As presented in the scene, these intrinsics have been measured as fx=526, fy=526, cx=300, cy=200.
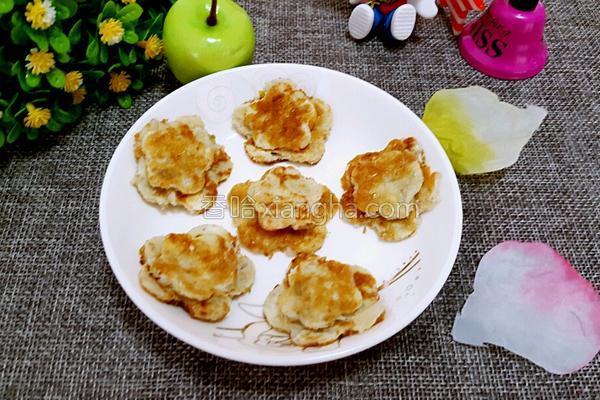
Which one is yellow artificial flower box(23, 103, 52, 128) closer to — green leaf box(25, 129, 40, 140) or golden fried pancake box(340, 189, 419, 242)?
green leaf box(25, 129, 40, 140)

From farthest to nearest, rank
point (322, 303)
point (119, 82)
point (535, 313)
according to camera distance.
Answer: point (119, 82) < point (535, 313) < point (322, 303)

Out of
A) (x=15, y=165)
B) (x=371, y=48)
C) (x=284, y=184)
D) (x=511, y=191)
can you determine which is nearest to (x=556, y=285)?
(x=511, y=191)

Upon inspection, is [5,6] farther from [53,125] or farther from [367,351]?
[367,351]

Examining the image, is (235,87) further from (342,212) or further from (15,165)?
(15,165)

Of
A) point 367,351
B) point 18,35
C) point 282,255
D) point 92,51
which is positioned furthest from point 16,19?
point 367,351

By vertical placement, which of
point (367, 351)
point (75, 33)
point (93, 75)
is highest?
point (75, 33)
